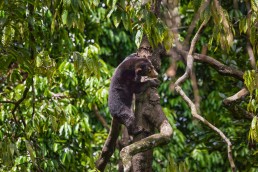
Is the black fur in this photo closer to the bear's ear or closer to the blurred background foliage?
the bear's ear

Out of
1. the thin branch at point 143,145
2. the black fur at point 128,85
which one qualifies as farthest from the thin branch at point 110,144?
the thin branch at point 143,145

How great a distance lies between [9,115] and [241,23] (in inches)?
82.8

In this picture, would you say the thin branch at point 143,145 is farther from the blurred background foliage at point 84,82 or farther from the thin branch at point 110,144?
the thin branch at point 110,144

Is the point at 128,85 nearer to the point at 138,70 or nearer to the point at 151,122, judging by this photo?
the point at 138,70

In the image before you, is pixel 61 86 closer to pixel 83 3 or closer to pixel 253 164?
pixel 253 164

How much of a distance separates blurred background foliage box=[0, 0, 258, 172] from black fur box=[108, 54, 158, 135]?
18 centimetres

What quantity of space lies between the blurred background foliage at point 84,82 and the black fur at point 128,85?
6.9 inches

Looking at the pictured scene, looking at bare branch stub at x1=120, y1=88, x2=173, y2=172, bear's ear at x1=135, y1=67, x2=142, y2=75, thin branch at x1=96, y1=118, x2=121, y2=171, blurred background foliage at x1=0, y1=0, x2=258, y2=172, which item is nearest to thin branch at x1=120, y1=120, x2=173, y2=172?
bare branch stub at x1=120, y1=88, x2=173, y2=172

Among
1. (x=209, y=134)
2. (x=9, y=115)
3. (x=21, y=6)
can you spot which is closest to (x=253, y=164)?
(x=209, y=134)

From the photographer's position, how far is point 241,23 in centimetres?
383

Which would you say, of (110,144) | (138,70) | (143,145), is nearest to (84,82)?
(110,144)

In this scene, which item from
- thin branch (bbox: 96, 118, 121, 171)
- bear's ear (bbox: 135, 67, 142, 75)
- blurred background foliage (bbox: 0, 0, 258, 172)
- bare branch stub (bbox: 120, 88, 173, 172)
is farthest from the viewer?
thin branch (bbox: 96, 118, 121, 171)

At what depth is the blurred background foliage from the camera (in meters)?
3.57

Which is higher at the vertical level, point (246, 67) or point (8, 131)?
point (246, 67)
